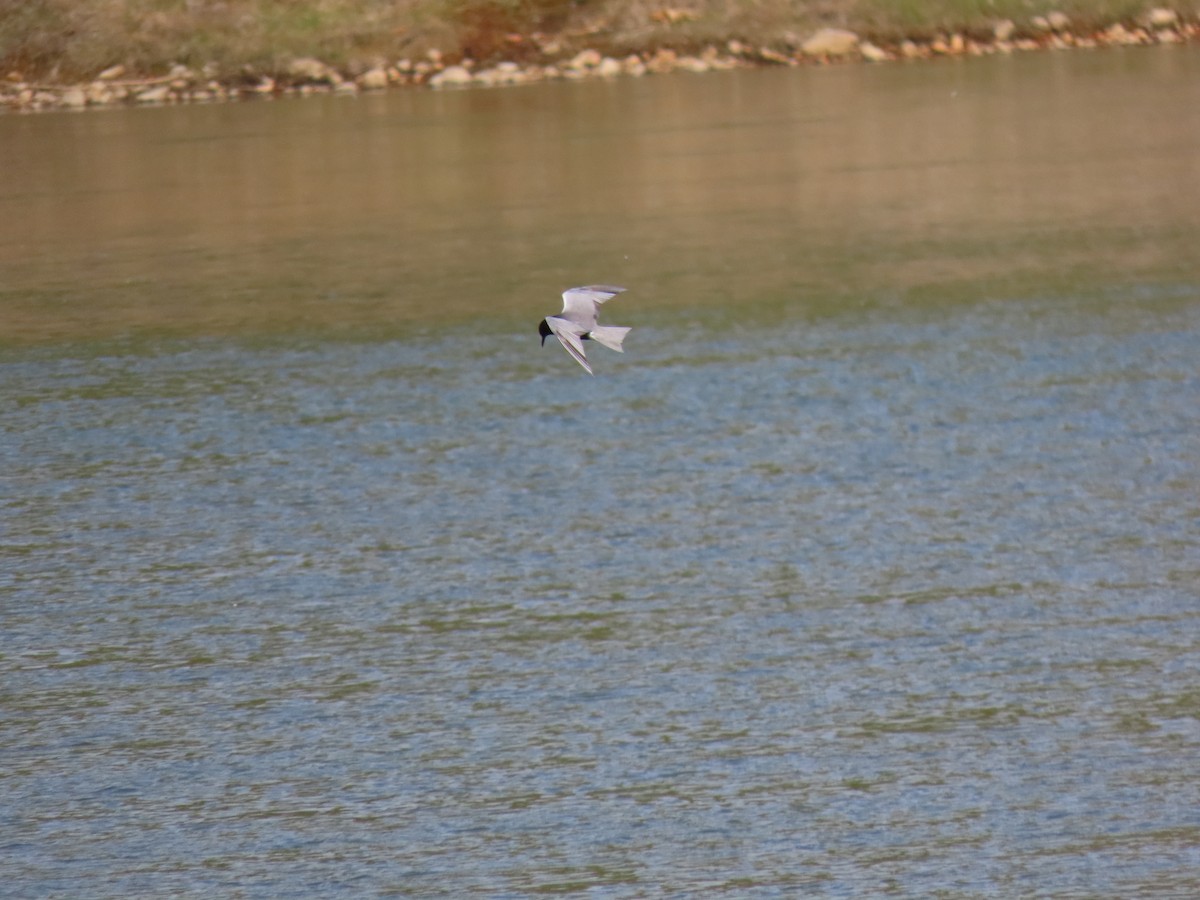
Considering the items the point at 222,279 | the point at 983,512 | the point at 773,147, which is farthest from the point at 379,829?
the point at 773,147

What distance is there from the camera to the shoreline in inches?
1674

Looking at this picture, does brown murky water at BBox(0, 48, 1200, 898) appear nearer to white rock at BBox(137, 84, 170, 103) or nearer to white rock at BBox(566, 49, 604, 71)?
white rock at BBox(137, 84, 170, 103)

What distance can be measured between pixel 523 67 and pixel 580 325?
35.9 metres

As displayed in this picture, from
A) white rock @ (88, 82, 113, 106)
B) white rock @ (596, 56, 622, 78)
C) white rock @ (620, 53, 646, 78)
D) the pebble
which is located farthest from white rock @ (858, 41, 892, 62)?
white rock @ (88, 82, 113, 106)

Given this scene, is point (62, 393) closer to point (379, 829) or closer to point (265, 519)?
point (265, 519)

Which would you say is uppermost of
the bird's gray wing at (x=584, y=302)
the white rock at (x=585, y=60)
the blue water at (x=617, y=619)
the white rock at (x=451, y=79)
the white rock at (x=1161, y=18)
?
the white rock at (x=1161, y=18)

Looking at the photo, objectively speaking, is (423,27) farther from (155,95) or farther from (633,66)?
(155,95)

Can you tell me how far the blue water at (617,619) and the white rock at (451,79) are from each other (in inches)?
967

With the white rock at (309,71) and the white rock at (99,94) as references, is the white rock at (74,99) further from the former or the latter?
the white rock at (309,71)

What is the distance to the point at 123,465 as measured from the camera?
16062 millimetres

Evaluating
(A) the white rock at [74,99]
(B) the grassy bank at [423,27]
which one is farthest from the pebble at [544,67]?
(B) the grassy bank at [423,27]

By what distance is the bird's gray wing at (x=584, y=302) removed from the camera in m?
8.01

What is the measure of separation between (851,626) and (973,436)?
14.0 ft

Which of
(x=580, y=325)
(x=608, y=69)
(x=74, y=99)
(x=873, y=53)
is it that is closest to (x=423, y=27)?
(x=608, y=69)
